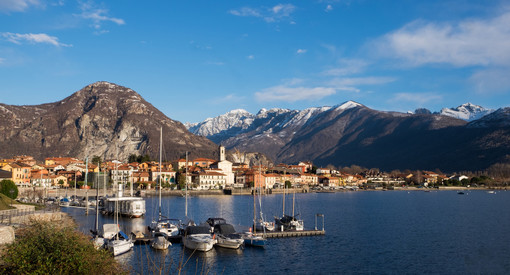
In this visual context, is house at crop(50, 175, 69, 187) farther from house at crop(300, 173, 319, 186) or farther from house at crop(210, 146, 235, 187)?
house at crop(300, 173, 319, 186)

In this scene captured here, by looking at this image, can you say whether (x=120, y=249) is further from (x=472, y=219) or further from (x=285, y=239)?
(x=472, y=219)

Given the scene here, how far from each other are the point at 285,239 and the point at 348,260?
33.2ft

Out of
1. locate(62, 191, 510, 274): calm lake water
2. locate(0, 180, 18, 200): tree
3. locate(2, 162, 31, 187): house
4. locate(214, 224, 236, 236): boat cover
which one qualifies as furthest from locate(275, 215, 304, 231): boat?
locate(2, 162, 31, 187): house

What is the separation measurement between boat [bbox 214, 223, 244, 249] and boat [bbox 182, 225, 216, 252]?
2.14 ft

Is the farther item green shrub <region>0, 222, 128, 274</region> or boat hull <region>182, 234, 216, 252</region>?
boat hull <region>182, 234, 216, 252</region>

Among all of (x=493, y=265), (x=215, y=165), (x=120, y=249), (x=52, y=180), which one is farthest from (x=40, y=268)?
(x=215, y=165)

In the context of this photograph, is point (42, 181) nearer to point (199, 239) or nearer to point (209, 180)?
point (209, 180)

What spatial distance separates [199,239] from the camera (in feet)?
119

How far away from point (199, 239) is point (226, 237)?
2.97 metres

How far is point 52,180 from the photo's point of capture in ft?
395

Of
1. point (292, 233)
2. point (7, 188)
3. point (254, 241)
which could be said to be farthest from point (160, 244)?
point (7, 188)

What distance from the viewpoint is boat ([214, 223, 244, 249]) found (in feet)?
123

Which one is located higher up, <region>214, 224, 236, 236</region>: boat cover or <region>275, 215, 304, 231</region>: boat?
<region>214, 224, 236, 236</region>: boat cover

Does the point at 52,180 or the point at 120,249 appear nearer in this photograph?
the point at 120,249
